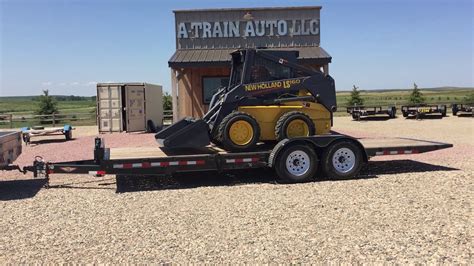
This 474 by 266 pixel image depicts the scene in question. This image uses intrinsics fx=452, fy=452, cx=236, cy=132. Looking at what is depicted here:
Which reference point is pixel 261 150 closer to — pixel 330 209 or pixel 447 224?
pixel 330 209

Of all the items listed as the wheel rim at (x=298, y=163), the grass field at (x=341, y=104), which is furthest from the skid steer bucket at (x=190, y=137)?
the grass field at (x=341, y=104)

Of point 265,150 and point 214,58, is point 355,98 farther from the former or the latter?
point 265,150

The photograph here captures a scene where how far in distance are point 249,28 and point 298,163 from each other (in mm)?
12228

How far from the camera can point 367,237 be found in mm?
5043

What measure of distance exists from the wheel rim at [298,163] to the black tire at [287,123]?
20.1 inches

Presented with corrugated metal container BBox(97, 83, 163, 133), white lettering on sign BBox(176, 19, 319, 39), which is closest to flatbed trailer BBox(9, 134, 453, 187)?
white lettering on sign BBox(176, 19, 319, 39)

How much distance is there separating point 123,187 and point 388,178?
4894 mm

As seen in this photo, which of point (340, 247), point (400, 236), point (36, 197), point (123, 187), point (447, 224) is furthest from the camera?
point (123, 187)

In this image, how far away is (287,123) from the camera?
8.60 metres

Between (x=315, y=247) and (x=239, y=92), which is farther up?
(x=239, y=92)

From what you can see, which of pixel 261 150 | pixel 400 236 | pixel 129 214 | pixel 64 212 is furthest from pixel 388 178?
pixel 64 212

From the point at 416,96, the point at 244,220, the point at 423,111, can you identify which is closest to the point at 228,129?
the point at 244,220

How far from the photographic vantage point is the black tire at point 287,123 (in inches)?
338

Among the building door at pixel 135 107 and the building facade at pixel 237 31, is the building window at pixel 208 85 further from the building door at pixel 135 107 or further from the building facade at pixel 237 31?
the building door at pixel 135 107
